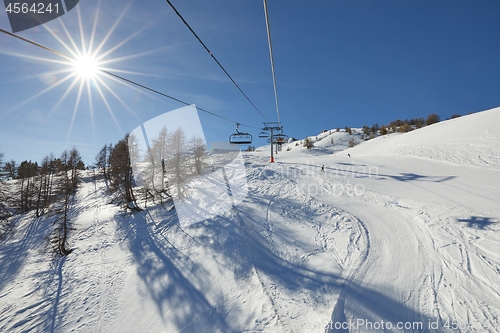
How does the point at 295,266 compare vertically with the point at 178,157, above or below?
below

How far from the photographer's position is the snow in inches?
222

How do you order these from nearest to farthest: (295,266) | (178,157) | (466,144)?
(295,266) → (178,157) → (466,144)

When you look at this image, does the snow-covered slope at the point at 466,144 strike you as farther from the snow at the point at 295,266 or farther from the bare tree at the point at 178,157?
the bare tree at the point at 178,157

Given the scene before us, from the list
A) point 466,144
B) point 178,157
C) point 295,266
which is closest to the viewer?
point 295,266

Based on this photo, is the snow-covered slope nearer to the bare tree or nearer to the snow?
the snow

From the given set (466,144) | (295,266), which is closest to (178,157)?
(295,266)

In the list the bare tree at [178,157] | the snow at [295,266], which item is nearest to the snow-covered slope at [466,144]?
the snow at [295,266]

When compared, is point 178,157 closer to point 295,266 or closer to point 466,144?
point 295,266

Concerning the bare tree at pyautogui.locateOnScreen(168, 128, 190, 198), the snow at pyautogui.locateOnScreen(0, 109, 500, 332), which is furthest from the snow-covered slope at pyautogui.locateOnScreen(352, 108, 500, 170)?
the bare tree at pyautogui.locateOnScreen(168, 128, 190, 198)

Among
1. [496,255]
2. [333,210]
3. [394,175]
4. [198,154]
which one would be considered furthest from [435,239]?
[198,154]

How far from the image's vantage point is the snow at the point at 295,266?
5.63 m

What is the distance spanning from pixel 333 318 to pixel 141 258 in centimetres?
1215

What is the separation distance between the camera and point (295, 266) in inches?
318

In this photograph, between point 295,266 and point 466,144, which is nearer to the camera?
point 295,266
